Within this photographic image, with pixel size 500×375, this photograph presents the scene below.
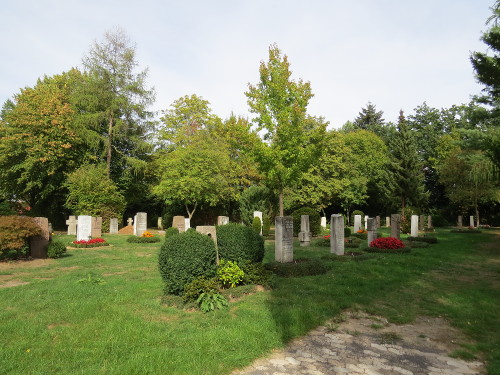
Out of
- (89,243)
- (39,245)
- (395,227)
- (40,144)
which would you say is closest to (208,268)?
(39,245)

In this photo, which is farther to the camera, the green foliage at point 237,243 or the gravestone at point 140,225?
the gravestone at point 140,225

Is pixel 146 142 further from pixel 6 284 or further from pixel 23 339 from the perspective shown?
pixel 23 339

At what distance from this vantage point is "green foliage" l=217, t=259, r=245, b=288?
7.87 metres

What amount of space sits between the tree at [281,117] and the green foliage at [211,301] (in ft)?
38.0

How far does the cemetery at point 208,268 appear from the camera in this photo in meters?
4.73

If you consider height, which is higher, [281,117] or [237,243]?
[281,117]

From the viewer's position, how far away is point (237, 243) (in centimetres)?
844

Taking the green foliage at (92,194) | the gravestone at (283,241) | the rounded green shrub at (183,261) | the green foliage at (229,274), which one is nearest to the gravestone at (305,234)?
the gravestone at (283,241)

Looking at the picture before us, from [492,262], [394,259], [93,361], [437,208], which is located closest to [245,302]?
[93,361]

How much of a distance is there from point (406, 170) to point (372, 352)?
3493 cm

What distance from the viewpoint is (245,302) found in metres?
6.89

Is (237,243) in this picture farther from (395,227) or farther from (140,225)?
(140,225)

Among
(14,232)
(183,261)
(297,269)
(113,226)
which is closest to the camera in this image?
(183,261)

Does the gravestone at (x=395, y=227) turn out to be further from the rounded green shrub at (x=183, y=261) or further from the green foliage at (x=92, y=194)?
the green foliage at (x=92, y=194)
